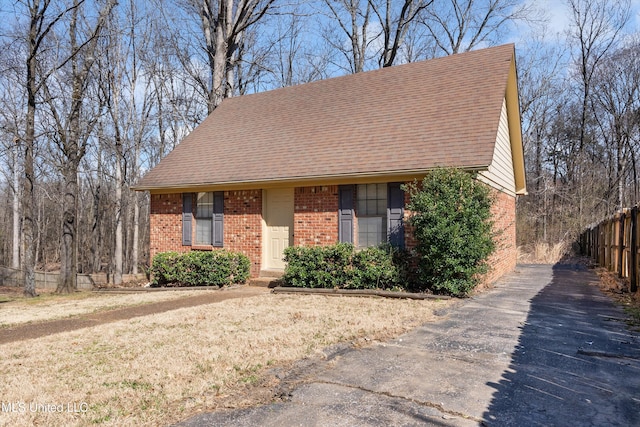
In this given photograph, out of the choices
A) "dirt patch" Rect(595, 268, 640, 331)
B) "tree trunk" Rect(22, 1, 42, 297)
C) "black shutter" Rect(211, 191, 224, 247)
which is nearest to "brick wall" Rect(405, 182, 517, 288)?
"dirt patch" Rect(595, 268, 640, 331)

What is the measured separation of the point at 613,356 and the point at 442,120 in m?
7.81

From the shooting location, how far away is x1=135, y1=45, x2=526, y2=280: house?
11344mm

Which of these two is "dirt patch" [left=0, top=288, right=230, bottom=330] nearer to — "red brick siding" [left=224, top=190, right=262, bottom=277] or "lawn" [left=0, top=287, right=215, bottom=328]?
"lawn" [left=0, top=287, right=215, bottom=328]

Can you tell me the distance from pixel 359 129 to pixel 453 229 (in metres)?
4.91

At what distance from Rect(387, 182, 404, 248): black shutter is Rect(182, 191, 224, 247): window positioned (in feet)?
17.5

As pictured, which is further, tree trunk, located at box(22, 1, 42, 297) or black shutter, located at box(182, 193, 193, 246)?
black shutter, located at box(182, 193, 193, 246)

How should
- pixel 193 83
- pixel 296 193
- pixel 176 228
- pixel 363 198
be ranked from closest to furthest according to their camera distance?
1. pixel 363 198
2. pixel 296 193
3. pixel 176 228
4. pixel 193 83

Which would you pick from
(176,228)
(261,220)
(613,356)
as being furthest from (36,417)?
(176,228)

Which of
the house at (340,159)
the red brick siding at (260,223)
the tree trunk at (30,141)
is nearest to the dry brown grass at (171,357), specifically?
the house at (340,159)

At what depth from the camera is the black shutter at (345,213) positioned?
1180cm

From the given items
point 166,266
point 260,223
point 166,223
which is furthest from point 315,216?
point 166,223

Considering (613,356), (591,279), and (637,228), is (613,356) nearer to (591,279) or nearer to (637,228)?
(637,228)

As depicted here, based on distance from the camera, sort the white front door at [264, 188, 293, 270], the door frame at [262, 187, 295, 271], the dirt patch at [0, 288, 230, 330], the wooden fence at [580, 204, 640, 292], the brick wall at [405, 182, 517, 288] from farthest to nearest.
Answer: the door frame at [262, 187, 295, 271] < the white front door at [264, 188, 293, 270] < the brick wall at [405, 182, 517, 288] < the wooden fence at [580, 204, 640, 292] < the dirt patch at [0, 288, 230, 330]

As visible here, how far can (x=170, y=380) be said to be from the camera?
4.44 m
